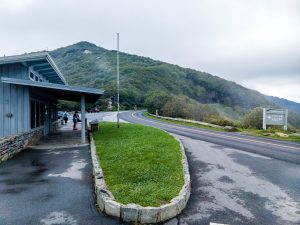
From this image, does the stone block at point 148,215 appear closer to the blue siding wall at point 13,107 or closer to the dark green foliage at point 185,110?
the blue siding wall at point 13,107

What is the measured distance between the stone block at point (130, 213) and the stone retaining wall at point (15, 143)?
24.5ft

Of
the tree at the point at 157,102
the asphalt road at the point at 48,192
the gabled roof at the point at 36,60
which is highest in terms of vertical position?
the gabled roof at the point at 36,60

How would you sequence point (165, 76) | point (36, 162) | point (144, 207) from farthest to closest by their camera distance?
1. point (165, 76)
2. point (36, 162)
3. point (144, 207)

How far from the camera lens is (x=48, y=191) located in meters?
7.52

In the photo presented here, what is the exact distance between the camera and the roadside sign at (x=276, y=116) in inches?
867

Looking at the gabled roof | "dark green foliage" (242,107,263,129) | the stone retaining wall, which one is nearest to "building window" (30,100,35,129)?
the stone retaining wall

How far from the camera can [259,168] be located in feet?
32.6

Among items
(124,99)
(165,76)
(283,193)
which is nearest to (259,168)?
(283,193)

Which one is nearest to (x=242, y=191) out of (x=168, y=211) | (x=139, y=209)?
(x=168, y=211)

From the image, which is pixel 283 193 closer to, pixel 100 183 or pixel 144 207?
pixel 144 207

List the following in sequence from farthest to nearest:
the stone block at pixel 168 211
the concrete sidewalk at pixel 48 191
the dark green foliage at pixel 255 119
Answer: the dark green foliage at pixel 255 119 → the concrete sidewalk at pixel 48 191 → the stone block at pixel 168 211

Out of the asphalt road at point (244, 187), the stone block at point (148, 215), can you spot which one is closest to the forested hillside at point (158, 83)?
the asphalt road at point (244, 187)

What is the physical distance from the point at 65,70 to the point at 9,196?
419 ft

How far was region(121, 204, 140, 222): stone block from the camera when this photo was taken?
5.50m
